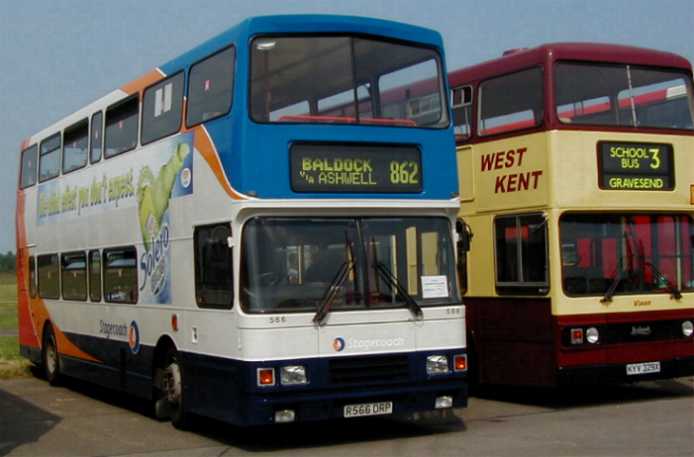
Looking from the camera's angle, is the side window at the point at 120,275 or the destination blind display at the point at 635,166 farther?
the side window at the point at 120,275

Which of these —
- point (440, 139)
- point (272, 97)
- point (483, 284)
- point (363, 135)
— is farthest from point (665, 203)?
point (272, 97)

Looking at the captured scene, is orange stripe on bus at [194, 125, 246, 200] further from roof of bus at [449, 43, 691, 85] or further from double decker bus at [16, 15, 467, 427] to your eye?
roof of bus at [449, 43, 691, 85]

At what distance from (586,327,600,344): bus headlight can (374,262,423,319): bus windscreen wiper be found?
9.80ft

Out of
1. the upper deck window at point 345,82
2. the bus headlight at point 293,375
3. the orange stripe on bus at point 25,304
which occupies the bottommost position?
the bus headlight at point 293,375

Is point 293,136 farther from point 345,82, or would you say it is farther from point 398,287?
point 398,287

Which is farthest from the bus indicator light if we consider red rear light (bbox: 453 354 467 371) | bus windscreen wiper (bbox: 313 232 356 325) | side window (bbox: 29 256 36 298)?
Answer: side window (bbox: 29 256 36 298)

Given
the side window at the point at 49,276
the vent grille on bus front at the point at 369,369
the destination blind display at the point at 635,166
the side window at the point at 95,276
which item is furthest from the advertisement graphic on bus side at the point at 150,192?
the destination blind display at the point at 635,166

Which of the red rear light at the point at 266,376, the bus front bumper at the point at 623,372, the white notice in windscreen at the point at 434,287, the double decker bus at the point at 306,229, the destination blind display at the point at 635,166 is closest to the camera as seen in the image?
the red rear light at the point at 266,376

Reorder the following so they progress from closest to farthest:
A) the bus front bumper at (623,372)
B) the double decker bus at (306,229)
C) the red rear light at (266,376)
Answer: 1. the red rear light at (266,376)
2. the double decker bus at (306,229)
3. the bus front bumper at (623,372)

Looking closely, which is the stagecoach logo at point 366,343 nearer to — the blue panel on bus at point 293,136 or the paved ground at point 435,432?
the paved ground at point 435,432

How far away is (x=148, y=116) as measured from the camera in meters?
14.8

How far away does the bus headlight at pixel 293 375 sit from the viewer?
1150 centimetres

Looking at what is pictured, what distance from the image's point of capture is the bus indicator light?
46.4 feet

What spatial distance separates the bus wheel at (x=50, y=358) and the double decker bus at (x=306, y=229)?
19.3ft
